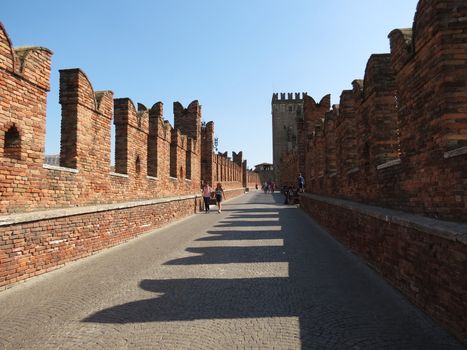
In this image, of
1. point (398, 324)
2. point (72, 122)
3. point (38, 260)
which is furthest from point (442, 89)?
point (72, 122)

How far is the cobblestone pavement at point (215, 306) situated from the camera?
12.6 feet

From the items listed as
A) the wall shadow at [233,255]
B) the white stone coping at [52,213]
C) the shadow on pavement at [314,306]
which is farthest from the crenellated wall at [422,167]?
the white stone coping at [52,213]

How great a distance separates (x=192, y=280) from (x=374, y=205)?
14.1 ft

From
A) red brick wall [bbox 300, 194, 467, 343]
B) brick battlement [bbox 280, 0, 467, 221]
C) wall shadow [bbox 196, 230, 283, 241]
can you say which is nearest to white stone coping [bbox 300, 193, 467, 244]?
red brick wall [bbox 300, 194, 467, 343]

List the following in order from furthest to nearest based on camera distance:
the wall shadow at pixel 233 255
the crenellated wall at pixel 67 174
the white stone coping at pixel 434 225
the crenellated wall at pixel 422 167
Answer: the wall shadow at pixel 233 255 → the crenellated wall at pixel 67 174 → the crenellated wall at pixel 422 167 → the white stone coping at pixel 434 225

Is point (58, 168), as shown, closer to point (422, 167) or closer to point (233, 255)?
point (233, 255)

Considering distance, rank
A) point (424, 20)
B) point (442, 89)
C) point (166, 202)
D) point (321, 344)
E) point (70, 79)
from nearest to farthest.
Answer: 1. point (321, 344)
2. point (442, 89)
3. point (424, 20)
4. point (70, 79)
5. point (166, 202)

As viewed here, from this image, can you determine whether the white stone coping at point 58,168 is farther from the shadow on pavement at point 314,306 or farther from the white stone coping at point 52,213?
the shadow on pavement at point 314,306

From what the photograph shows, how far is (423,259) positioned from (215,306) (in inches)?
103

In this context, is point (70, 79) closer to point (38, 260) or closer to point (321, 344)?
Answer: point (38, 260)

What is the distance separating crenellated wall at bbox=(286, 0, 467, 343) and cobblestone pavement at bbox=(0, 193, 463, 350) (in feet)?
1.30

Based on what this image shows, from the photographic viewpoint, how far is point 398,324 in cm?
423

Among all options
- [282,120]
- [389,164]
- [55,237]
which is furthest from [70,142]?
[282,120]

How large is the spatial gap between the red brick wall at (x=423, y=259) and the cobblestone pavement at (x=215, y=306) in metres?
0.20
